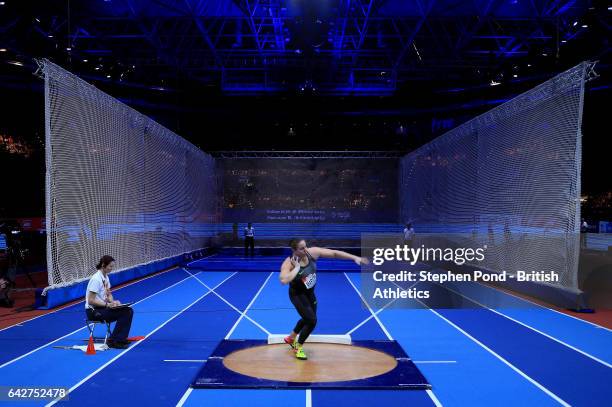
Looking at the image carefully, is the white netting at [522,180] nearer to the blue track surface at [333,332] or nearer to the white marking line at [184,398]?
the blue track surface at [333,332]

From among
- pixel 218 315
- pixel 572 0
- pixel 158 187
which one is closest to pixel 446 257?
pixel 218 315

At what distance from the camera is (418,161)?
2214 centimetres

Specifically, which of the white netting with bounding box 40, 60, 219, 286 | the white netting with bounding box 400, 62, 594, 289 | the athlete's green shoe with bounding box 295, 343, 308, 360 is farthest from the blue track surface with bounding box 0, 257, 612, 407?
the white netting with bounding box 400, 62, 594, 289

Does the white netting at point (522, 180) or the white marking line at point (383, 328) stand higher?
the white netting at point (522, 180)

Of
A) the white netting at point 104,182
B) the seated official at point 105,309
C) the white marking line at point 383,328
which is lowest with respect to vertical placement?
the white marking line at point 383,328

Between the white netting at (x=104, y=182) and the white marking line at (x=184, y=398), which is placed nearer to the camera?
the white marking line at (x=184, y=398)

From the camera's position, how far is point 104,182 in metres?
13.0

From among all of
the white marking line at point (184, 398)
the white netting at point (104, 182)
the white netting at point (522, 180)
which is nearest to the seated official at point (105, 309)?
the white marking line at point (184, 398)

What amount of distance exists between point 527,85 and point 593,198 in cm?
696

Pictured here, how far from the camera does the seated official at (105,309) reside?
7.45 metres

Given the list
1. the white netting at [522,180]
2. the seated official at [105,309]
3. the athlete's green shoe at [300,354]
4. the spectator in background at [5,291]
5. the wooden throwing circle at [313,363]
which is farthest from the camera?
the white netting at [522,180]

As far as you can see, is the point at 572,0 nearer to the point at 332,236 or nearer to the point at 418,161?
the point at 418,161

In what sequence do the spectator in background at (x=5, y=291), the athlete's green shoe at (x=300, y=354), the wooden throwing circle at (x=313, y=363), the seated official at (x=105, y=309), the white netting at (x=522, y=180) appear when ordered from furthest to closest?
the white netting at (x=522, y=180) → the spectator in background at (x=5, y=291) → the seated official at (x=105, y=309) → the athlete's green shoe at (x=300, y=354) → the wooden throwing circle at (x=313, y=363)

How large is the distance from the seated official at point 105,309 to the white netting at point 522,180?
8.43m
